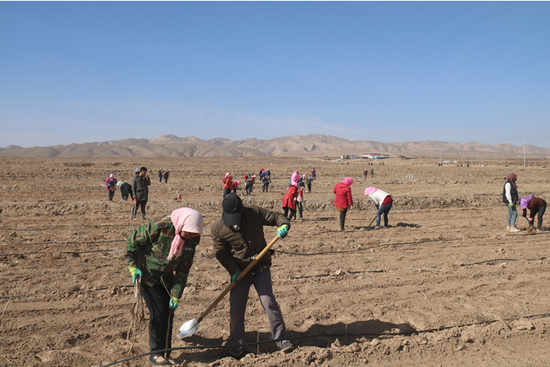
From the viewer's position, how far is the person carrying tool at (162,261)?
3420 mm

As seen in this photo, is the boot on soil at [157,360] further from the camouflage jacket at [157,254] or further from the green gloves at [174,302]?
the camouflage jacket at [157,254]

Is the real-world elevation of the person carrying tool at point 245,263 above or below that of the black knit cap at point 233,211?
below

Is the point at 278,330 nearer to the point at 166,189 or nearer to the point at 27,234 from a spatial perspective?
the point at 27,234

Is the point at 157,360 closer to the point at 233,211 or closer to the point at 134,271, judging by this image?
the point at 134,271

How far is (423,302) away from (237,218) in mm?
3379

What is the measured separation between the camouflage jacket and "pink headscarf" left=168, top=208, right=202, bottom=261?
0.09 m

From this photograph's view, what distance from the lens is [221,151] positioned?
197 m

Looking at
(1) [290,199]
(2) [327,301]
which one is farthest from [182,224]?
(1) [290,199]

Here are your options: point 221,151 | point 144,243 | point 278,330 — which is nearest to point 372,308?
point 278,330

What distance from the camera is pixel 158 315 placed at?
3.68 meters

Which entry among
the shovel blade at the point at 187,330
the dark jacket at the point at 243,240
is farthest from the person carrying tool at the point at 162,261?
the dark jacket at the point at 243,240

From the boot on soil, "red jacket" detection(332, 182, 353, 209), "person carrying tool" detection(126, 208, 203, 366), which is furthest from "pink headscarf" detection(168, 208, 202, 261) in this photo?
"red jacket" detection(332, 182, 353, 209)

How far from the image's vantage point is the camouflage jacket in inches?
137

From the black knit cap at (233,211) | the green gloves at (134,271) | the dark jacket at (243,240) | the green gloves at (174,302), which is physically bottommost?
the green gloves at (174,302)
